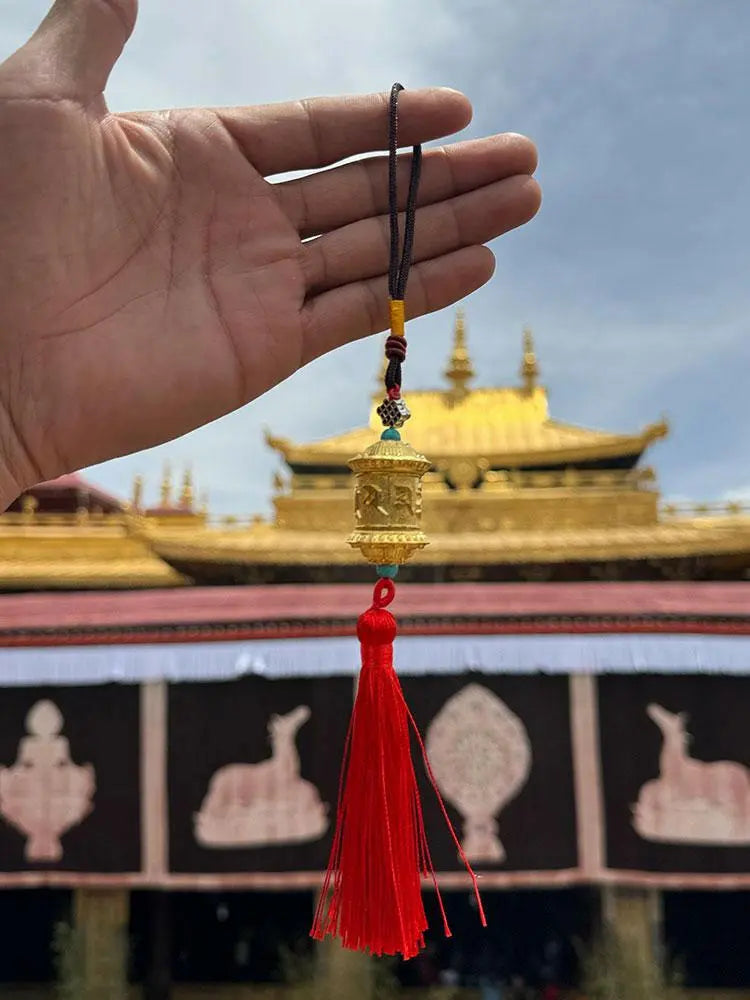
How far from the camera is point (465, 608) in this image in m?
4.93

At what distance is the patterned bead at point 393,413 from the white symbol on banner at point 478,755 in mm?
3481

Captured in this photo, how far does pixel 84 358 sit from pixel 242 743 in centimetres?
378

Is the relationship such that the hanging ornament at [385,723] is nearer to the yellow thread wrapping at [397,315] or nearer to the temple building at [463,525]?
the yellow thread wrapping at [397,315]

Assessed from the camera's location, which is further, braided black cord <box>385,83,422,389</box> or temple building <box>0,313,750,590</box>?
temple building <box>0,313,750,590</box>

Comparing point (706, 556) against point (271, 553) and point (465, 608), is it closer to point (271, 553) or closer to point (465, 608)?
point (465, 608)

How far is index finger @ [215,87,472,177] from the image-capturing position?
1.87 m

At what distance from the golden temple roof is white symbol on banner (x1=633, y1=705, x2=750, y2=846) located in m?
4.45

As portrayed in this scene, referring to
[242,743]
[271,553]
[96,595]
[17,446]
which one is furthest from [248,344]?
[271,553]

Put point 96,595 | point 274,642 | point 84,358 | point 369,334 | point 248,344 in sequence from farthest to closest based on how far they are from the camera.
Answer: point 96,595 < point 274,642 < point 369,334 < point 248,344 < point 84,358

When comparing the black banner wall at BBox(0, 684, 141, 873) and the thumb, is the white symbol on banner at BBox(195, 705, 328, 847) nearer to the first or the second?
the black banner wall at BBox(0, 684, 141, 873)

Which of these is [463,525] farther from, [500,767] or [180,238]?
[180,238]

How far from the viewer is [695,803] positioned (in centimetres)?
473

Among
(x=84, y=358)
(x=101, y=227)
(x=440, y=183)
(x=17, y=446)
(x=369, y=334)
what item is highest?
(x=440, y=183)

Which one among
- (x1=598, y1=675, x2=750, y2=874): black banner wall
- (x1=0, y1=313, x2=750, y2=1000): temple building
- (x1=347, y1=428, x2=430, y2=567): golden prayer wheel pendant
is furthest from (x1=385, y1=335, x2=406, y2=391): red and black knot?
(x1=598, y1=675, x2=750, y2=874): black banner wall
